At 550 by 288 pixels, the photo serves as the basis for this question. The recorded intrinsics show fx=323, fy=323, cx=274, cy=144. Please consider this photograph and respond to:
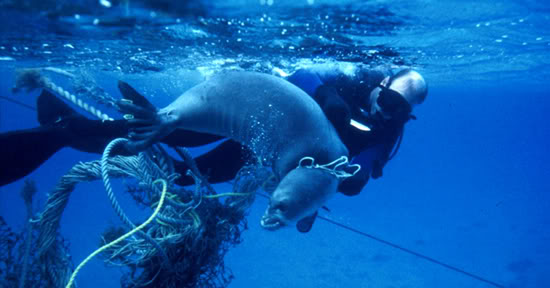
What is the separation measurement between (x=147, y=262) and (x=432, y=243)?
22.4 metres

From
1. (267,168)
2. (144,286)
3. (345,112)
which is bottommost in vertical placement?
(144,286)

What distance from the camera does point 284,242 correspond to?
17594 millimetres

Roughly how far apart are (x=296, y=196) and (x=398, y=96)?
2433 millimetres

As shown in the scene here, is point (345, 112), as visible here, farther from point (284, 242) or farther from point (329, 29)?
point (284, 242)

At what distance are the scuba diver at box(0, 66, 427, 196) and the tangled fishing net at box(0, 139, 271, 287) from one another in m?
0.60

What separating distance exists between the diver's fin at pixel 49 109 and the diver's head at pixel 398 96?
4216 mm

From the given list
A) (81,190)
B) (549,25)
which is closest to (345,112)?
(549,25)

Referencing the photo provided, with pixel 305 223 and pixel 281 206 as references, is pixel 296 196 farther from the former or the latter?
pixel 305 223

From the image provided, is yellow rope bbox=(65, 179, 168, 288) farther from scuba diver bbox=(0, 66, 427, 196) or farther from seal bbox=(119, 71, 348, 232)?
scuba diver bbox=(0, 66, 427, 196)

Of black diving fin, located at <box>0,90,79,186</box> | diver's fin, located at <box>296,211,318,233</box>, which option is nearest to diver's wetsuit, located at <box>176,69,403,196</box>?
diver's fin, located at <box>296,211,318,233</box>

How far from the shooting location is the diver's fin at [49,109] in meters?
4.68

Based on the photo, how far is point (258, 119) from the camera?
8.45 feet

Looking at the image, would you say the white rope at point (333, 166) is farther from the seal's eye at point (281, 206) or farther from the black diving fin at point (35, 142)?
the black diving fin at point (35, 142)

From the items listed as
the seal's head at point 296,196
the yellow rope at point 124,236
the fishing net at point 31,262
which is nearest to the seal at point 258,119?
the seal's head at point 296,196
